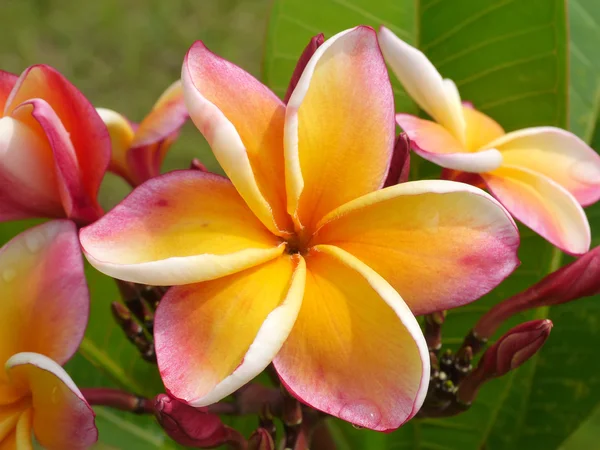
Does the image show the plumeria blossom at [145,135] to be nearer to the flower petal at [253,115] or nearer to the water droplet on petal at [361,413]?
the flower petal at [253,115]

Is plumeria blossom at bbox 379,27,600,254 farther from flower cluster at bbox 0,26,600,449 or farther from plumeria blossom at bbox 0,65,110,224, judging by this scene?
plumeria blossom at bbox 0,65,110,224

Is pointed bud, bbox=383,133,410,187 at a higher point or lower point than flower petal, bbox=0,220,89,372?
higher

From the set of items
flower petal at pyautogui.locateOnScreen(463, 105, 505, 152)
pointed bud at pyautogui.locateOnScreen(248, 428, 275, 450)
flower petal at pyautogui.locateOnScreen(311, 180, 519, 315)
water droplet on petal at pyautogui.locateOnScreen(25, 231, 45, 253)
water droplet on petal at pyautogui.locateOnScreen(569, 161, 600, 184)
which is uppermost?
flower petal at pyautogui.locateOnScreen(311, 180, 519, 315)

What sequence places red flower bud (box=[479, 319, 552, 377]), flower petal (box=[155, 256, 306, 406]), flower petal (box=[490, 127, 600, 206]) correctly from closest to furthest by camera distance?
flower petal (box=[155, 256, 306, 406])
red flower bud (box=[479, 319, 552, 377])
flower petal (box=[490, 127, 600, 206])

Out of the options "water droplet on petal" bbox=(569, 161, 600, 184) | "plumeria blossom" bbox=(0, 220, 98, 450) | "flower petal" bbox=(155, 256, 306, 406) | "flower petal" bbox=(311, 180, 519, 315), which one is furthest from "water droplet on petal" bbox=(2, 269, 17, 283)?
"water droplet on petal" bbox=(569, 161, 600, 184)

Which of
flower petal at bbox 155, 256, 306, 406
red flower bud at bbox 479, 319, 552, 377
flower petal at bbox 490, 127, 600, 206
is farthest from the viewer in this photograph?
flower petal at bbox 490, 127, 600, 206

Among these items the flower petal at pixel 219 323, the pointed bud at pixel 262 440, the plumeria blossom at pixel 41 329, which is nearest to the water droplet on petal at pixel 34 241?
the plumeria blossom at pixel 41 329

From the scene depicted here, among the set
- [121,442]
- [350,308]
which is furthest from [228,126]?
[121,442]
